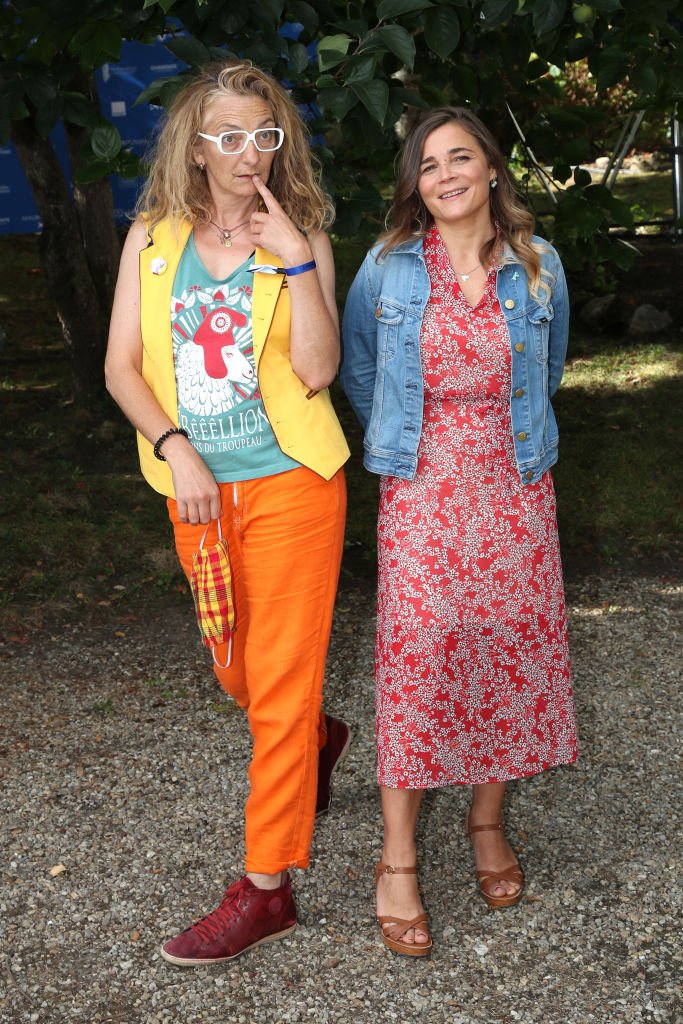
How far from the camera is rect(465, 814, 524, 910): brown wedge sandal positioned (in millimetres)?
3396

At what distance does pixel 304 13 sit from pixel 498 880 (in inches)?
106

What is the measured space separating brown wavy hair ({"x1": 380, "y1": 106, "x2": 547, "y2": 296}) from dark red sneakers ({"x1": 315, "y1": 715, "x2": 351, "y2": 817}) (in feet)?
5.18

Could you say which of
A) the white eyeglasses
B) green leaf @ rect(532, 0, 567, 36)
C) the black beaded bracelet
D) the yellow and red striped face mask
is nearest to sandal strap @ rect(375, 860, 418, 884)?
the yellow and red striped face mask

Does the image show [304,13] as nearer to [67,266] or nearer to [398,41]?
[398,41]

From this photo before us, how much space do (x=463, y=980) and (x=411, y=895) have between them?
274mm

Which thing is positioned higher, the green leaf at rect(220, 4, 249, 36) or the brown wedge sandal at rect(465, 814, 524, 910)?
the green leaf at rect(220, 4, 249, 36)

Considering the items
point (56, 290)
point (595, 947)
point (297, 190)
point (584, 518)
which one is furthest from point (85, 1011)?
point (56, 290)

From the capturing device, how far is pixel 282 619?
10.1 ft

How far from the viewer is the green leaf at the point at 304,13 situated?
368 cm

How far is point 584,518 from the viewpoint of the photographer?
654 cm

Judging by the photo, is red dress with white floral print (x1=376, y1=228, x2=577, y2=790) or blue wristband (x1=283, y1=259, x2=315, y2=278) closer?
blue wristband (x1=283, y1=259, x2=315, y2=278)

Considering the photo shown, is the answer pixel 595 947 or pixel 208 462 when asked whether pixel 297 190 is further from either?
pixel 595 947

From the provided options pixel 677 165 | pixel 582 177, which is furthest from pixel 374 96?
pixel 677 165

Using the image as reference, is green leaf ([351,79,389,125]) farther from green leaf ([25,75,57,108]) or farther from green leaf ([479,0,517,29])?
green leaf ([25,75,57,108])
